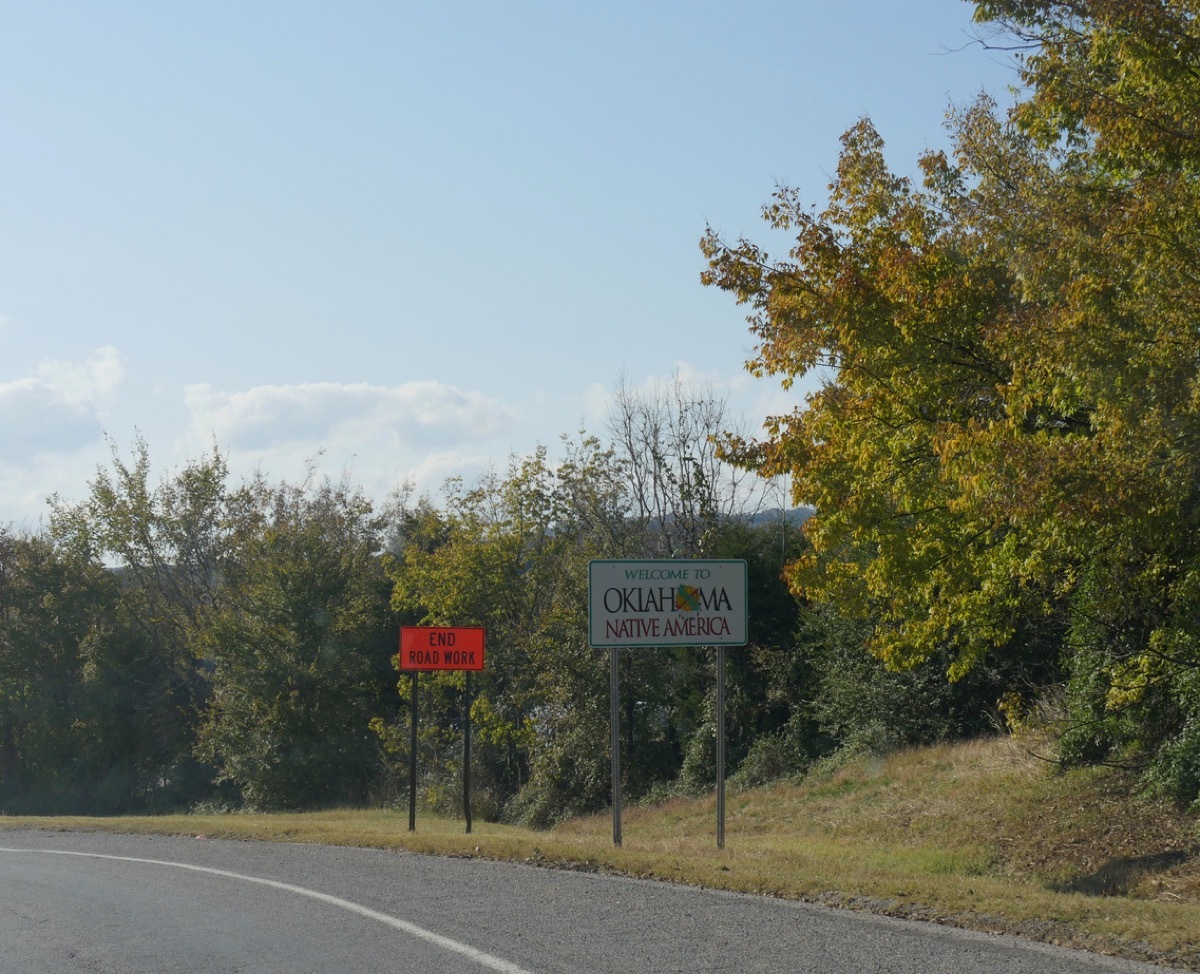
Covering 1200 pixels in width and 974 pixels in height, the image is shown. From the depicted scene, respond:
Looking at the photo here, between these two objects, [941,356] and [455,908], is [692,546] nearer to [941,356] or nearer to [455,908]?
[941,356]

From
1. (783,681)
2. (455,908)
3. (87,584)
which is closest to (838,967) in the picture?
(455,908)

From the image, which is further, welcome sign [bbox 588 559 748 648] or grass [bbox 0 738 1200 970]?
welcome sign [bbox 588 559 748 648]

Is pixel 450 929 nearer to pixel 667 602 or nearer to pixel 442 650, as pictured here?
pixel 667 602

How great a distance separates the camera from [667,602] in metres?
13.6

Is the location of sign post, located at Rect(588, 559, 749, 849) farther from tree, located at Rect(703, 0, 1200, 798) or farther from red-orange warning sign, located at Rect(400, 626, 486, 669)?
→ red-orange warning sign, located at Rect(400, 626, 486, 669)

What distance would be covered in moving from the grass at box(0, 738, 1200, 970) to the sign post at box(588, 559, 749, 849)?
2.24m

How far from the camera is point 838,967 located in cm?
A: 699

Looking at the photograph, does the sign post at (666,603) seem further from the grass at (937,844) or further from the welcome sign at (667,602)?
the grass at (937,844)

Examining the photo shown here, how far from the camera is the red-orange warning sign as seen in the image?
18469 mm

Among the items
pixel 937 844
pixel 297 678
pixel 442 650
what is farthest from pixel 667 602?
pixel 297 678

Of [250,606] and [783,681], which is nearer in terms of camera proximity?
[783,681]

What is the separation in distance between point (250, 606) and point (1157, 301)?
1476 inches

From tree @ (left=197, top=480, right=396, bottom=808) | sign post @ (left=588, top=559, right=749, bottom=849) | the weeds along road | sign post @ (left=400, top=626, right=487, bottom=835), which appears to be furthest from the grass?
tree @ (left=197, top=480, right=396, bottom=808)

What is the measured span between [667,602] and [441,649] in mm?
6157
